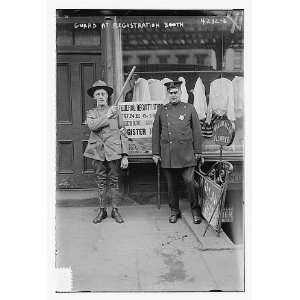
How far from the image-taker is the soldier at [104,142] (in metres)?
5.48

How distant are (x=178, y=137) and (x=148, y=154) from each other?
2.19 ft

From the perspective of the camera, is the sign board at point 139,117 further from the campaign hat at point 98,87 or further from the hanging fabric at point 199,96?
the hanging fabric at point 199,96

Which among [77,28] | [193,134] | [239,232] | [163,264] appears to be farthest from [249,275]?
[77,28]

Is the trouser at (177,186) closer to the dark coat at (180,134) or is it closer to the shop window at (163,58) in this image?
the dark coat at (180,134)

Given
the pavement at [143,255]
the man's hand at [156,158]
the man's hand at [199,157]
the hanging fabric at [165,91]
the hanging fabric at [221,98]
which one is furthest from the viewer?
the hanging fabric at [165,91]

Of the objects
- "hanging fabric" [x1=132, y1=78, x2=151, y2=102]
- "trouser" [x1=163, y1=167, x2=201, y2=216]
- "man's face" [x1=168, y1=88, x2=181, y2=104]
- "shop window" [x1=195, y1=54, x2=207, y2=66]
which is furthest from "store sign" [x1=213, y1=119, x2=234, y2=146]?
"hanging fabric" [x1=132, y1=78, x2=151, y2=102]

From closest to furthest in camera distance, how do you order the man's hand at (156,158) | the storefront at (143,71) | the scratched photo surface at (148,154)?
the scratched photo surface at (148,154) < the storefront at (143,71) < the man's hand at (156,158)

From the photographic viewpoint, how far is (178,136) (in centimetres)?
550

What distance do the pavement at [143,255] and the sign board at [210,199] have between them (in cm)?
16

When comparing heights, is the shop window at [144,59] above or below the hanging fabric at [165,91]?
above

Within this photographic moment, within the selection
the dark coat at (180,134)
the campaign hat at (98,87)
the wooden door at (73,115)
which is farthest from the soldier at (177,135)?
the wooden door at (73,115)

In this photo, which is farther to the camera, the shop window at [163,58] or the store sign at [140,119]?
the store sign at [140,119]

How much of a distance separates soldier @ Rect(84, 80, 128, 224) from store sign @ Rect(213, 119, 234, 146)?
1.06 metres

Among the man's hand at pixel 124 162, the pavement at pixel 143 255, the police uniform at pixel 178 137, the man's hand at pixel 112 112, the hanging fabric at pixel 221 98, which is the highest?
the hanging fabric at pixel 221 98
